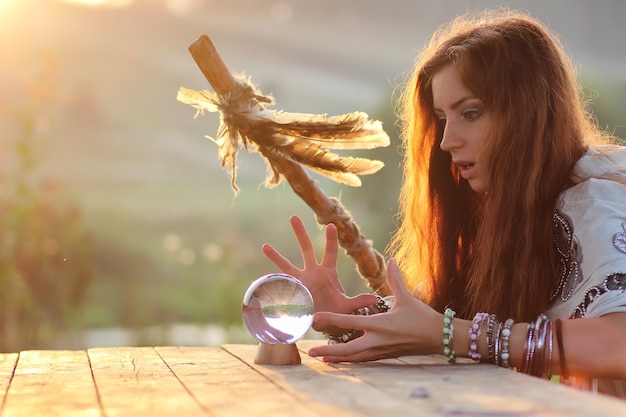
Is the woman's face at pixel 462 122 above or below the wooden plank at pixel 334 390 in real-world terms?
above

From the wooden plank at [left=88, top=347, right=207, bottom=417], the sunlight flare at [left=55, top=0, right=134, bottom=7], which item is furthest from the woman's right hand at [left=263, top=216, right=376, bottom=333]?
the sunlight flare at [left=55, top=0, right=134, bottom=7]

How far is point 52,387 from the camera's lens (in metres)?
1.41

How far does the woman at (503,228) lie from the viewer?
1.63 meters

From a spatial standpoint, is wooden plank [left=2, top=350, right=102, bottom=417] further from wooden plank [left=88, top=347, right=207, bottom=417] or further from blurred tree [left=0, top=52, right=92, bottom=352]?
blurred tree [left=0, top=52, right=92, bottom=352]

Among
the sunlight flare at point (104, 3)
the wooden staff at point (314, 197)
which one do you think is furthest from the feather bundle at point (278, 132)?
the sunlight flare at point (104, 3)

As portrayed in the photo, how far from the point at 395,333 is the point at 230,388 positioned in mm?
430

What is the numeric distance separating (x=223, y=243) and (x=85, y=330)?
3.66 feet

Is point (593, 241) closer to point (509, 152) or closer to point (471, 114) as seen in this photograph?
point (509, 152)

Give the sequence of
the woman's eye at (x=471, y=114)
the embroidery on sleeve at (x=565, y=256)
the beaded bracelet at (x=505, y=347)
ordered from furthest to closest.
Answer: the woman's eye at (x=471, y=114) < the embroidery on sleeve at (x=565, y=256) < the beaded bracelet at (x=505, y=347)

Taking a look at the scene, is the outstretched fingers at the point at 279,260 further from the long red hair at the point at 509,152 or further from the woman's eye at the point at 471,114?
the woman's eye at the point at 471,114

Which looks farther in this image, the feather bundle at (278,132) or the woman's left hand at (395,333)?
the feather bundle at (278,132)

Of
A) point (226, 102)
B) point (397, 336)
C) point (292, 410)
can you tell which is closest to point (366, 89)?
point (226, 102)

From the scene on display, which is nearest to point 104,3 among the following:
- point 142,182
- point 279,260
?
point 142,182

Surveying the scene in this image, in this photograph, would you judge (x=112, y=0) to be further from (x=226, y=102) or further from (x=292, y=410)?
(x=292, y=410)
